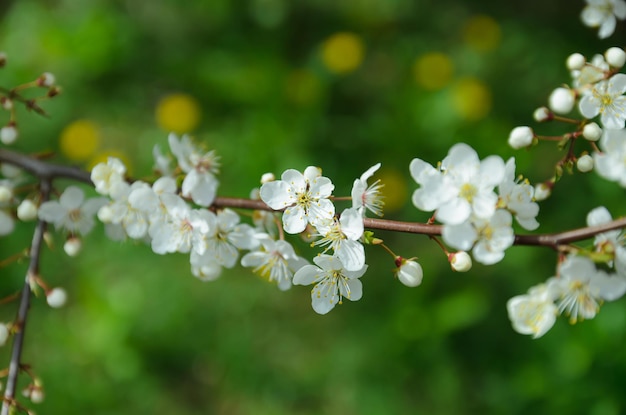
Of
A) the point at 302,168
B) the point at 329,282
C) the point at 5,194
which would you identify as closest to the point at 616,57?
the point at 329,282

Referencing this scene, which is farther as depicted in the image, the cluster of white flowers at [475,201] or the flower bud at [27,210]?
the flower bud at [27,210]

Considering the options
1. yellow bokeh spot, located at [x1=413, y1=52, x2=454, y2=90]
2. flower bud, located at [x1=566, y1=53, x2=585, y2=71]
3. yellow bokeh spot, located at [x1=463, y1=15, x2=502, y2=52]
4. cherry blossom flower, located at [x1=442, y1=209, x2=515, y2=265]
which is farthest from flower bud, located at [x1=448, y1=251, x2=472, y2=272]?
yellow bokeh spot, located at [x1=463, y1=15, x2=502, y2=52]

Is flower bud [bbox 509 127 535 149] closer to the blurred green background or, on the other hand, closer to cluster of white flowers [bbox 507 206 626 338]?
cluster of white flowers [bbox 507 206 626 338]

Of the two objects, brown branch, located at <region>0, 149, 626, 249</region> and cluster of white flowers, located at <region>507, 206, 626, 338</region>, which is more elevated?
brown branch, located at <region>0, 149, 626, 249</region>

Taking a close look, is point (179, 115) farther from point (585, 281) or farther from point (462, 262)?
point (585, 281)

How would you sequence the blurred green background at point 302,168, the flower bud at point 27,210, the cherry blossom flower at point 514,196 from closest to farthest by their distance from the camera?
the cherry blossom flower at point 514,196 → the flower bud at point 27,210 → the blurred green background at point 302,168

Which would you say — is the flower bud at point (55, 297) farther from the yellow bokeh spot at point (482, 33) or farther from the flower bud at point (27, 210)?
the yellow bokeh spot at point (482, 33)

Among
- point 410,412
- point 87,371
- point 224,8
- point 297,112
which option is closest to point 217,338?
point 87,371

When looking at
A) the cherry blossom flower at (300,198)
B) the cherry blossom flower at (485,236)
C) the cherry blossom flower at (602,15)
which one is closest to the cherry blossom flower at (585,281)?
the cherry blossom flower at (485,236)
